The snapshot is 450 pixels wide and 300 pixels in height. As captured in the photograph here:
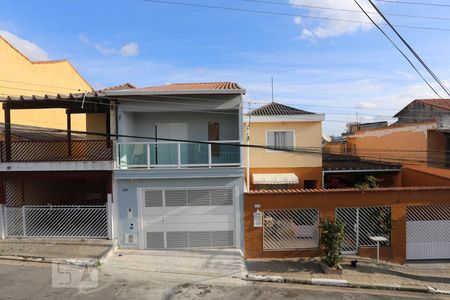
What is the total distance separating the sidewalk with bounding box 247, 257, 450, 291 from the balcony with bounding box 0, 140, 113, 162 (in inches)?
256

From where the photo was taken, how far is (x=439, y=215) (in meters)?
11.7

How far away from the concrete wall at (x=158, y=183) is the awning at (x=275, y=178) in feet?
16.2

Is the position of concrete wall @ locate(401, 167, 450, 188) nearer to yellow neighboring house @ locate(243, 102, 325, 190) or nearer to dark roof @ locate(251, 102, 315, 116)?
yellow neighboring house @ locate(243, 102, 325, 190)

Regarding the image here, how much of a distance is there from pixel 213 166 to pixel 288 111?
7.98 meters

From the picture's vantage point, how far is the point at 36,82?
18938mm

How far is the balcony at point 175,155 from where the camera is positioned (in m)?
11.3

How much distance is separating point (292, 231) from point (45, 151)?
932 centimetres

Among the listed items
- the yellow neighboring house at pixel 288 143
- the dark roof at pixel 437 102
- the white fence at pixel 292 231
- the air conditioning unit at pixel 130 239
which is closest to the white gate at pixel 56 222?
the air conditioning unit at pixel 130 239

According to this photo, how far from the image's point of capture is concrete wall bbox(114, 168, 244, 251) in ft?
36.5

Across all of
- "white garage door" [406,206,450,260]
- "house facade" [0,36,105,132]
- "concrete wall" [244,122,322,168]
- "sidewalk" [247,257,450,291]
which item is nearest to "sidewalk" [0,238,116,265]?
"sidewalk" [247,257,450,291]

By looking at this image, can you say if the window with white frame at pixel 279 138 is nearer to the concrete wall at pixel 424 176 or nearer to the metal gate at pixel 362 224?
the metal gate at pixel 362 224

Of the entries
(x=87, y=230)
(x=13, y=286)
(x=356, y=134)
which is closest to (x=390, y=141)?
(x=356, y=134)

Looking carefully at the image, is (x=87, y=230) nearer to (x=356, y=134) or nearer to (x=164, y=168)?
(x=164, y=168)

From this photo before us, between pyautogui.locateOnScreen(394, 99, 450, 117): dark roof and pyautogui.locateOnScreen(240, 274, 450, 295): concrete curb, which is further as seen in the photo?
pyautogui.locateOnScreen(394, 99, 450, 117): dark roof
